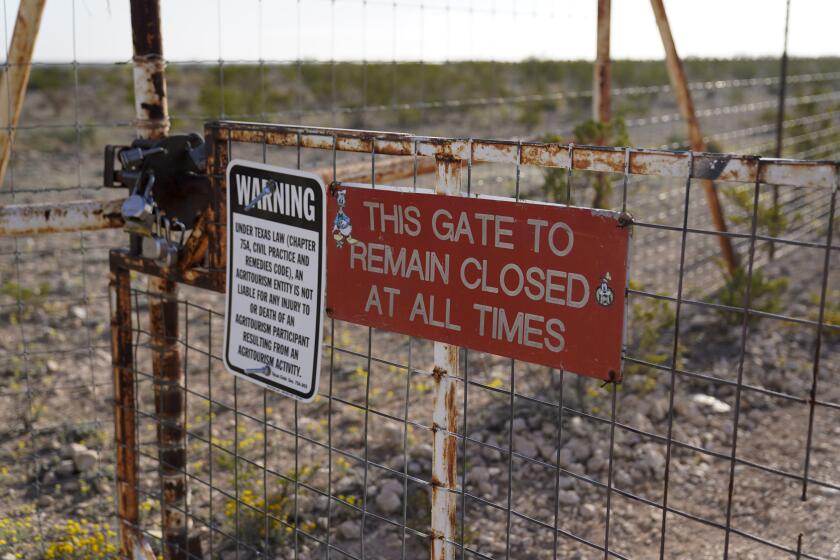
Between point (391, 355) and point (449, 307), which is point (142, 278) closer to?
point (391, 355)

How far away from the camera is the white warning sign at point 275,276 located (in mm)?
2561

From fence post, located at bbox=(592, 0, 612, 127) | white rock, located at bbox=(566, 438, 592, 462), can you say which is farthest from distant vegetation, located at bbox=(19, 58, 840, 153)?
white rock, located at bbox=(566, 438, 592, 462)

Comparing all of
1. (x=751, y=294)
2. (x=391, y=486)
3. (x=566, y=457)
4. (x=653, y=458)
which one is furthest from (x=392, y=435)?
(x=751, y=294)

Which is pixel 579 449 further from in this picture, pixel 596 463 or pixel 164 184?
pixel 164 184

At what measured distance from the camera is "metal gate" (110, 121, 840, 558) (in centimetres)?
215

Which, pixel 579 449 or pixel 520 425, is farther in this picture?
pixel 520 425

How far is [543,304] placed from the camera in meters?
2.11

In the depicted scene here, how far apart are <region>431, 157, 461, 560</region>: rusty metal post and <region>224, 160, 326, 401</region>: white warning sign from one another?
0.39 m

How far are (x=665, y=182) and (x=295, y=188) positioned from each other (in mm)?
10474

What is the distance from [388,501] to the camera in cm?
417

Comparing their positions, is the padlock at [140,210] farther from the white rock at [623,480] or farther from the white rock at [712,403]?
the white rock at [712,403]

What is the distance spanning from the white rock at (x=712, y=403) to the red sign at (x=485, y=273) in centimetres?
339

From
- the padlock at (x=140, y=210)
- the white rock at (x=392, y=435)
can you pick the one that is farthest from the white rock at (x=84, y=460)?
the padlock at (x=140, y=210)

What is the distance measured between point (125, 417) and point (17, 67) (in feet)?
4.61
